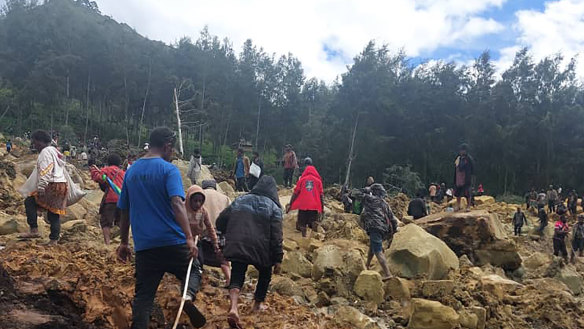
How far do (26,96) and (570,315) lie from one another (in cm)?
3620

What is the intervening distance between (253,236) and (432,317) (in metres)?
2.24

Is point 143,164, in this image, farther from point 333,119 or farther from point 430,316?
point 333,119

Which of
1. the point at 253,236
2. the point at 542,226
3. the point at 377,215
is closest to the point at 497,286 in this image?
the point at 377,215

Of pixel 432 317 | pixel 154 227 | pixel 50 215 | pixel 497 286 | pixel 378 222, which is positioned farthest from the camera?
pixel 378 222

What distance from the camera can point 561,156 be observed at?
30547 millimetres

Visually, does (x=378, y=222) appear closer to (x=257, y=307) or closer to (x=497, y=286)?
(x=497, y=286)

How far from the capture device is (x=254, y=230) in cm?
396

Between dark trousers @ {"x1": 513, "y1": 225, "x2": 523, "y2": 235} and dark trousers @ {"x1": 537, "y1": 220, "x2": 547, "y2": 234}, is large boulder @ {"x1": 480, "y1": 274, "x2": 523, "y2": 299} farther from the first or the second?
dark trousers @ {"x1": 537, "y1": 220, "x2": 547, "y2": 234}

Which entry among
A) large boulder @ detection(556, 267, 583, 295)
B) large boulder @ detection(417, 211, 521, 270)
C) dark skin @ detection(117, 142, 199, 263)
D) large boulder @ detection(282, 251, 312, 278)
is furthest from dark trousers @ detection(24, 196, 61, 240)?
large boulder @ detection(556, 267, 583, 295)

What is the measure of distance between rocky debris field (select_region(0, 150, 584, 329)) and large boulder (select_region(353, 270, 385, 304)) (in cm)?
1

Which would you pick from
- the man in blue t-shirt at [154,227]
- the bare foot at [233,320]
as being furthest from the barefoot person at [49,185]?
the bare foot at [233,320]

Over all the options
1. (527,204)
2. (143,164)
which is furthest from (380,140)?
(143,164)

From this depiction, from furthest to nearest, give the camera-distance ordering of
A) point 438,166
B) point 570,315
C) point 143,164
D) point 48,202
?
point 438,166, point 570,315, point 48,202, point 143,164

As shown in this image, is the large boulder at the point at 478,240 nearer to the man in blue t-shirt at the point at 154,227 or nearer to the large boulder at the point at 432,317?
the large boulder at the point at 432,317
